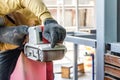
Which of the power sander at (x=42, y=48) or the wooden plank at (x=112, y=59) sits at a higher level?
the power sander at (x=42, y=48)

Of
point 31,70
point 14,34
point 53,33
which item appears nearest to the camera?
point 53,33

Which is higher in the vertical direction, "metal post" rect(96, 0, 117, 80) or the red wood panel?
"metal post" rect(96, 0, 117, 80)

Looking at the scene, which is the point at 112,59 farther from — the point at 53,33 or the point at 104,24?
the point at 53,33

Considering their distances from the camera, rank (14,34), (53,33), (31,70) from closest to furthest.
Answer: (53,33)
(14,34)
(31,70)

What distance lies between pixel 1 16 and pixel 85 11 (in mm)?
4252

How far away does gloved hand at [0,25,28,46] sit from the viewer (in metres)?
1.15

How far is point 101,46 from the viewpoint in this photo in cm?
142

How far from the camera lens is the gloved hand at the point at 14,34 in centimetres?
115

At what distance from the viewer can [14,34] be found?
1.18m

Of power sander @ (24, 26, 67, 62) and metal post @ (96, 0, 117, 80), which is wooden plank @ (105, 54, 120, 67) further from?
power sander @ (24, 26, 67, 62)

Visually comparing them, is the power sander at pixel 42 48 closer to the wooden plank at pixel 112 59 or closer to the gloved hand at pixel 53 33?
the gloved hand at pixel 53 33

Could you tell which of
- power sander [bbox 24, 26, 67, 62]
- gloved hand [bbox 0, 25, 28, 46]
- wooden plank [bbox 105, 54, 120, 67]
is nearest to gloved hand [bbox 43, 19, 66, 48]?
power sander [bbox 24, 26, 67, 62]

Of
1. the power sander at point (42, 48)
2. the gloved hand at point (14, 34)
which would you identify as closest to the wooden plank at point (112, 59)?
the power sander at point (42, 48)

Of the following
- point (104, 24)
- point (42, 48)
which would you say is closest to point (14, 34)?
point (42, 48)
